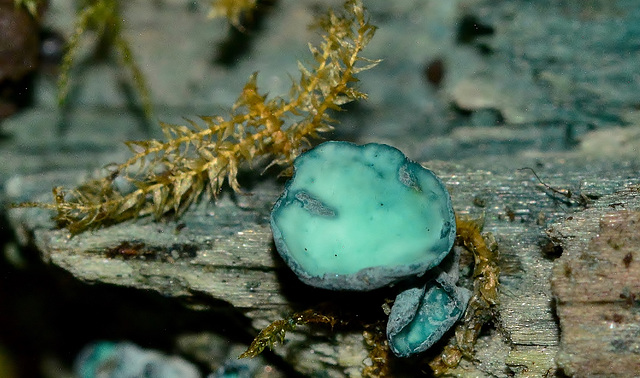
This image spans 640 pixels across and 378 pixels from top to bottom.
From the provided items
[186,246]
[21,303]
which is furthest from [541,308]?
[21,303]

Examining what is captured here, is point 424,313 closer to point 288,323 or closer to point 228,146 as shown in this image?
point 288,323

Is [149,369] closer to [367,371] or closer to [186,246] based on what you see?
[186,246]

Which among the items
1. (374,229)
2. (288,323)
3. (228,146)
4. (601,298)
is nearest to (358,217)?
(374,229)

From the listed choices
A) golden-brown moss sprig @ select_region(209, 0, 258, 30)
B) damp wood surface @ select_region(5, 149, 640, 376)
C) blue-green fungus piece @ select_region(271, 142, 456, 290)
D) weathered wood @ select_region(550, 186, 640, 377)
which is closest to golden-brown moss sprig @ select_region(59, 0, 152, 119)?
golden-brown moss sprig @ select_region(209, 0, 258, 30)

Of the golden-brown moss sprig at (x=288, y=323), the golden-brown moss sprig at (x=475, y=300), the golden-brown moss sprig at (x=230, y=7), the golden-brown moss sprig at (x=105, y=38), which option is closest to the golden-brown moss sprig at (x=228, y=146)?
the golden-brown moss sprig at (x=288, y=323)

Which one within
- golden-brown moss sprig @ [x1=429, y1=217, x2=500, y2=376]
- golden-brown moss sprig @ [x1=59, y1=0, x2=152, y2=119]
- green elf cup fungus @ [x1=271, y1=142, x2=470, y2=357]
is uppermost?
golden-brown moss sprig @ [x1=59, y1=0, x2=152, y2=119]

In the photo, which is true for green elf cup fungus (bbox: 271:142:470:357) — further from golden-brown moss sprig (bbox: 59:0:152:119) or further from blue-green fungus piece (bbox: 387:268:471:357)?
golden-brown moss sprig (bbox: 59:0:152:119)
